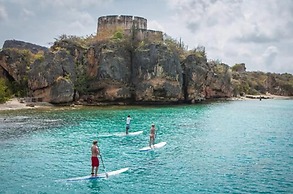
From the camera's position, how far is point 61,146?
3081cm

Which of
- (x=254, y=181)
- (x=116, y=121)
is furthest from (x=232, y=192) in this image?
(x=116, y=121)

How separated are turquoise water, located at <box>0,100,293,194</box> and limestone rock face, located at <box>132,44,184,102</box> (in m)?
26.5

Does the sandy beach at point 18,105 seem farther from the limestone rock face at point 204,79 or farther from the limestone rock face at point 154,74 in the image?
the limestone rock face at point 204,79

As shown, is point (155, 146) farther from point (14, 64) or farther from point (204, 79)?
point (204, 79)

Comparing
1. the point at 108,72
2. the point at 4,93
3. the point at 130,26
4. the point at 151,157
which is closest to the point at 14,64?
the point at 4,93

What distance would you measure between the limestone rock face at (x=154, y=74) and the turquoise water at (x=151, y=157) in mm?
26492

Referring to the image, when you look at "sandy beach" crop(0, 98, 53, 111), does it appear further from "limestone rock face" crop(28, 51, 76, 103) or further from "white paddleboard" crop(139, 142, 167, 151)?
"white paddleboard" crop(139, 142, 167, 151)

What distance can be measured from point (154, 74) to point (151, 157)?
154ft

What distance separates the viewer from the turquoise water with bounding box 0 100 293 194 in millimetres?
20062

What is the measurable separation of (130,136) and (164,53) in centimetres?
4093

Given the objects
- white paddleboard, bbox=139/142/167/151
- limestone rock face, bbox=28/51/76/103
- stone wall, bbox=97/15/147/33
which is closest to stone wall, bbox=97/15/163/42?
stone wall, bbox=97/15/147/33

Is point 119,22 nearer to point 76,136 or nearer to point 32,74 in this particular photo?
point 32,74

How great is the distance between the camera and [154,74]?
73.2m

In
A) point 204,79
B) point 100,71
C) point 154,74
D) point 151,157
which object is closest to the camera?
point 151,157
